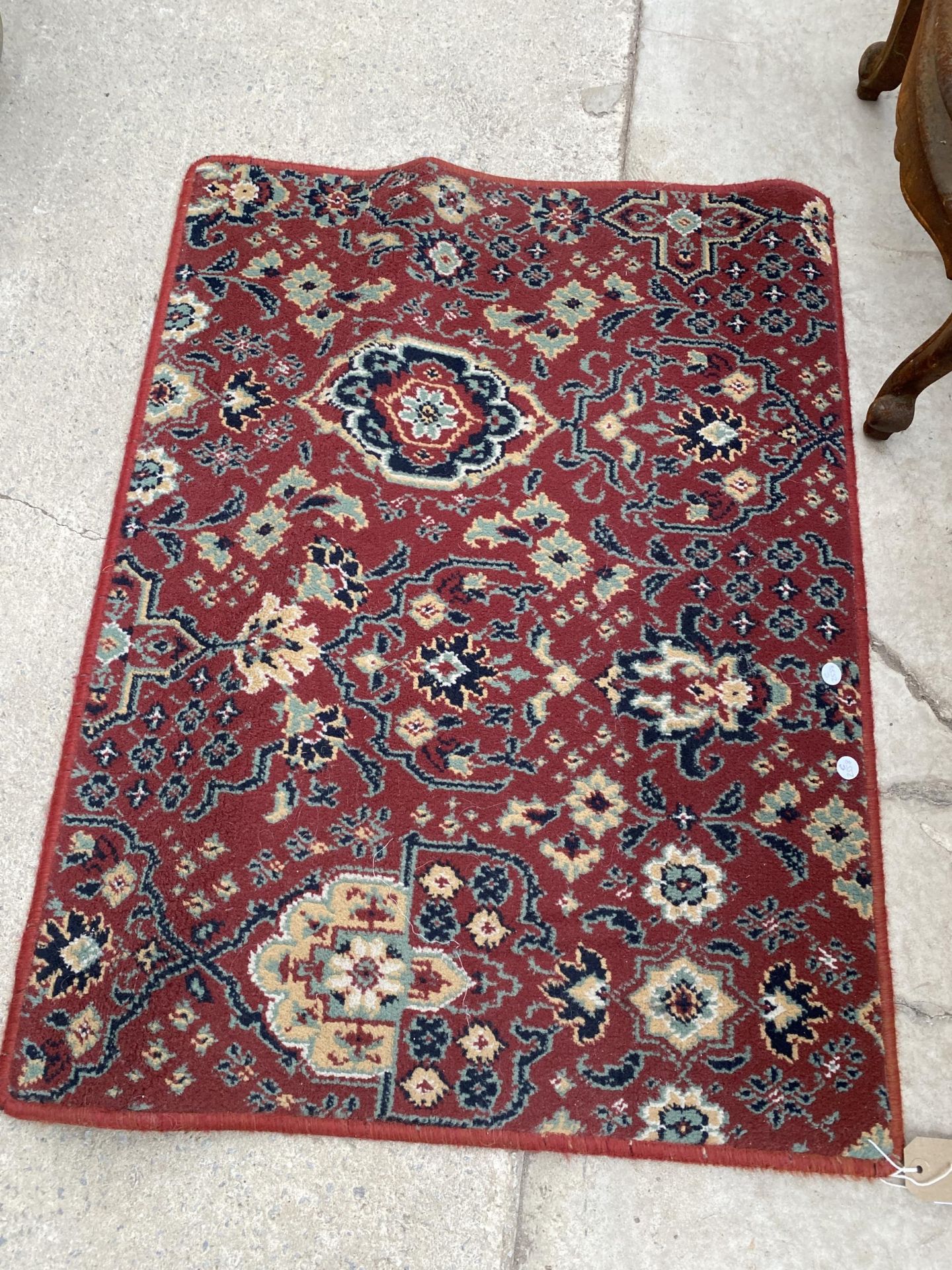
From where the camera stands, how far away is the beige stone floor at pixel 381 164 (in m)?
1.46

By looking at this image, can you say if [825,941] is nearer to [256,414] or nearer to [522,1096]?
[522,1096]

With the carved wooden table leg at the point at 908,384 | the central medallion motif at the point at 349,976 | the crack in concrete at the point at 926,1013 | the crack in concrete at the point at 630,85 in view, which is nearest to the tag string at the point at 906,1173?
the crack in concrete at the point at 926,1013

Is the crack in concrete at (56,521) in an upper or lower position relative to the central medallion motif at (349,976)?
upper

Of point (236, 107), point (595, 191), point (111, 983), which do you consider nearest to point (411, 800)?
point (111, 983)

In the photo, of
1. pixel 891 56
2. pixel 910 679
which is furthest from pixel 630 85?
pixel 910 679

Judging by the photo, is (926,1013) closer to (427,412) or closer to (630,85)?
(427,412)

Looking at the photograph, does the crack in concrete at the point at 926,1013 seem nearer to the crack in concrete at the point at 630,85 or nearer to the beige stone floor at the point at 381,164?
the beige stone floor at the point at 381,164

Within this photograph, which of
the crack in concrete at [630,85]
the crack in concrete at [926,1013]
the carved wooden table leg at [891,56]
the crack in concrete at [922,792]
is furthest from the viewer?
the crack in concrete at [630,85]

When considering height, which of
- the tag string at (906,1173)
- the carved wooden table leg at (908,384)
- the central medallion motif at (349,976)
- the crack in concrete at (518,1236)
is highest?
the carved wooden table leg at (908,384)

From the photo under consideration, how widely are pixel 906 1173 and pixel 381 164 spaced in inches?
77.2

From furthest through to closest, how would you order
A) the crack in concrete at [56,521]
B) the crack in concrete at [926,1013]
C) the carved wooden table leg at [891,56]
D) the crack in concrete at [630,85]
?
1. the crack in concrete at [630,85]
2. the carved wooden table leg at [891,56]
3. the crack in concrete at [56,521]
4. the crack in concrete at [926,1013]

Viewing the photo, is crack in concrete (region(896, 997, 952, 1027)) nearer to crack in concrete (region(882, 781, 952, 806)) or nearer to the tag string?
the tag string

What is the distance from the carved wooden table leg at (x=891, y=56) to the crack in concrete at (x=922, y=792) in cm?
139

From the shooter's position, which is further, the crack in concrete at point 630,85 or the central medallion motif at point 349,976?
the crack in concrete at point 630,85
